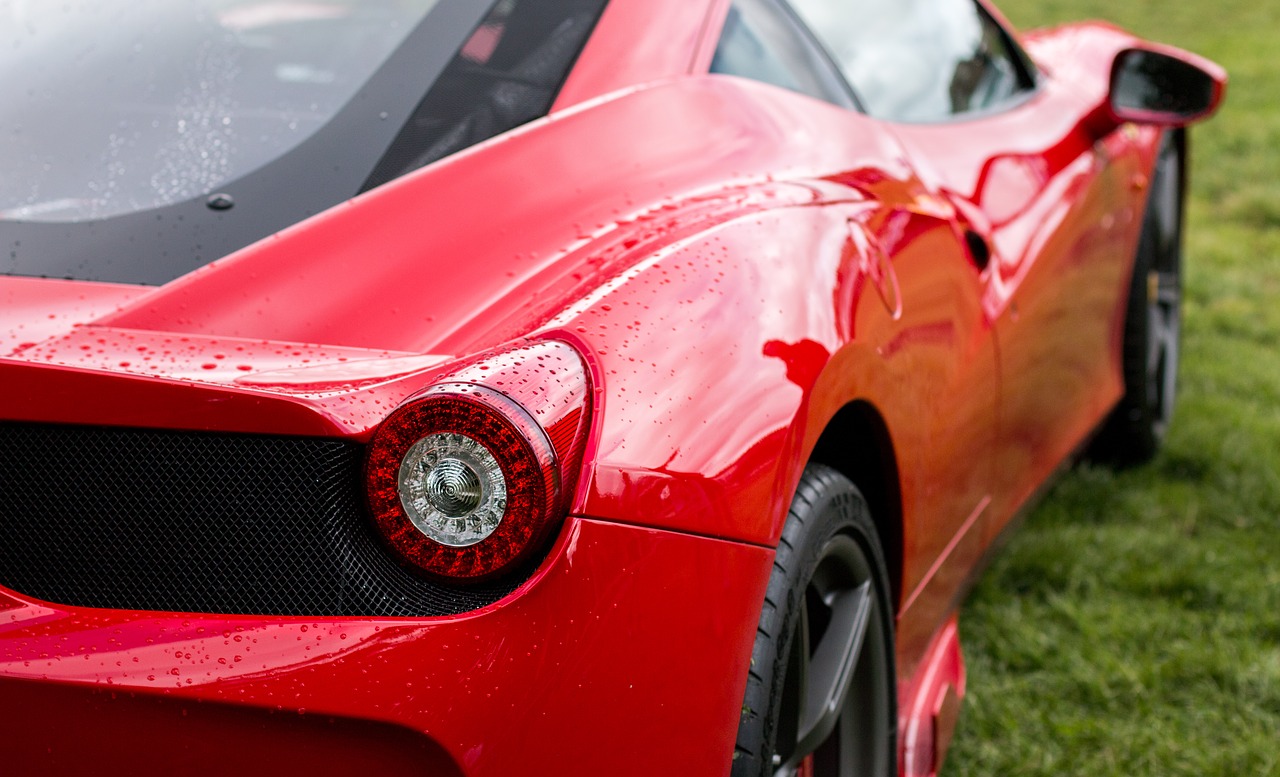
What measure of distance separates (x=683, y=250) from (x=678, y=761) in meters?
0.58

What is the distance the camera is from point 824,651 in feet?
5.92

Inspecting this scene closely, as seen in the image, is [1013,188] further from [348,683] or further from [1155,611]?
[348,683]

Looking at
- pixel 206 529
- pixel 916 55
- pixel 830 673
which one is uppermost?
pixel 206 529

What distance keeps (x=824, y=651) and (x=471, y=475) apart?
2.41ft

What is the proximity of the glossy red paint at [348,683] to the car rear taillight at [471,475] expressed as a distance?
1.8 inches

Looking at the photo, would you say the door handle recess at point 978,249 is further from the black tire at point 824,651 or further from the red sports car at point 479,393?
the black tire at point 824,651

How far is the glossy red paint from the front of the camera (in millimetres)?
1194

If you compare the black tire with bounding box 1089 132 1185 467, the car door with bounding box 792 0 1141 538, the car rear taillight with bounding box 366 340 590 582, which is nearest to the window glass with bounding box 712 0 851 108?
the car door with bounding box 792 0 1141 538

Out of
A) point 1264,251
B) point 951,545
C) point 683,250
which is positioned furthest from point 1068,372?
point 1264,251

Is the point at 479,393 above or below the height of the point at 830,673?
above

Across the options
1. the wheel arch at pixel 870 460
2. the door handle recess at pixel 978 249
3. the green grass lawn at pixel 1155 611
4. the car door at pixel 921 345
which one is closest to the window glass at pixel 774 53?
the car door at pixel 921 345

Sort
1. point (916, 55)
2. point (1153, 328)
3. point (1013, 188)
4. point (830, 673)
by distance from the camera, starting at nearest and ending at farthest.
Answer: point (830, 673)
point (1013, 188)
point (916, 55)
point (1153, 328)

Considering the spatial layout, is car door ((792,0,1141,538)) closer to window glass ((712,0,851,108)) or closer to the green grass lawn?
window glass ((712,0,851,108))

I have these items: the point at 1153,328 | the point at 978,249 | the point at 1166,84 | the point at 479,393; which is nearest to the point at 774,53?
the point at 978,249
